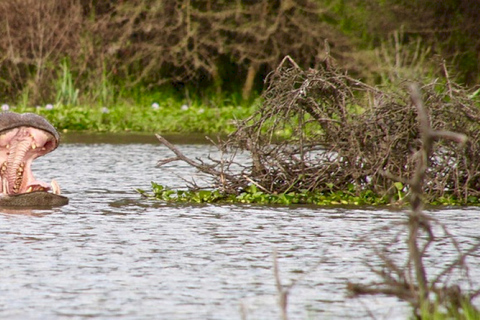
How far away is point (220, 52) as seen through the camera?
22891 millimetres

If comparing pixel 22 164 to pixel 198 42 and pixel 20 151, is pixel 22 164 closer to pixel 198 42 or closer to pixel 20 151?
pixel 20 151

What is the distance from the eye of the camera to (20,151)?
8914 millimetres

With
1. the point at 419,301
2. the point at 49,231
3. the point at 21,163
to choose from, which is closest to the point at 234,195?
the point at 21,163

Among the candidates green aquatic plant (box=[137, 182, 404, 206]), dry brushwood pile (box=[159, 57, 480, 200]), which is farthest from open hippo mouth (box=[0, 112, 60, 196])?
dry brushwood pile (box=[159, 57, 480, 200])

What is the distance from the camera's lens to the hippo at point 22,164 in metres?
8.83

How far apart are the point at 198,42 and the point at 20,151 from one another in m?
14.8

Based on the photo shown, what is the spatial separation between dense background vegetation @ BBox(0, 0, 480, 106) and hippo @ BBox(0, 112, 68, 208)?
11979mm

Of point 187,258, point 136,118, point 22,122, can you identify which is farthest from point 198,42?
point 187,258

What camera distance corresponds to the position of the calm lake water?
5.12m

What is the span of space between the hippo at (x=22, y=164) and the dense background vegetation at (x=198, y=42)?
12.0 m

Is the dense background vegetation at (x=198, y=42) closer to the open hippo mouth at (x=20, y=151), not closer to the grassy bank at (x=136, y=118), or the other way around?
the grassy bank at (x=136, y=118)

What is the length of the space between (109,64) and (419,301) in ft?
62.7

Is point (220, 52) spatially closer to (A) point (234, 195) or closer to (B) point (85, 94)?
(B) point (85, 94)

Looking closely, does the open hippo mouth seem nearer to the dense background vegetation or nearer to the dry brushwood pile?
the dry brushwood pile
